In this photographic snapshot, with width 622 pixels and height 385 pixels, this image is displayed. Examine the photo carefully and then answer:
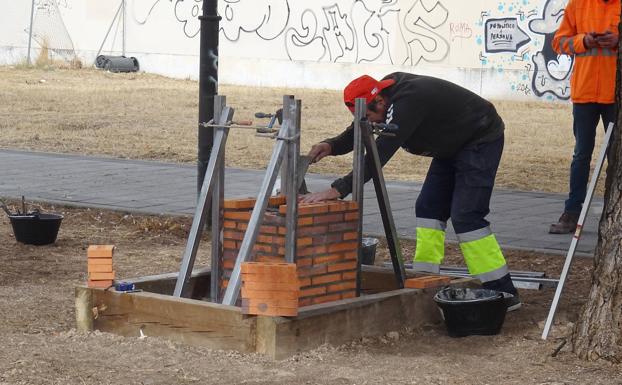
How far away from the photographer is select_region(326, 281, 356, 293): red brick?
6016 millimetres

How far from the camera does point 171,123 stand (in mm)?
17797

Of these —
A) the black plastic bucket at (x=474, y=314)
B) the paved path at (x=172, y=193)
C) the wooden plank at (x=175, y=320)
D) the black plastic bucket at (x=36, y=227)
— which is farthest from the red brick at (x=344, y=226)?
the black plastic bucket at (x=36, y=227)

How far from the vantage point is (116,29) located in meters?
29.6

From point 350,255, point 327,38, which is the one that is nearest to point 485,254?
point 350,255

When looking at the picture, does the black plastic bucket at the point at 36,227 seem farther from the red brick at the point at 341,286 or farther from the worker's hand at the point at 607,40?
the worker's hand at the point at 607,40

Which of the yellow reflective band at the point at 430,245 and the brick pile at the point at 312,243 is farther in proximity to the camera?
the yellow reflective band at the point at 430,245

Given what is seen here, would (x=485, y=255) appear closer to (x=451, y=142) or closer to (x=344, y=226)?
(x=451, y=142)

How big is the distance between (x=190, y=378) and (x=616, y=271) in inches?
78.2

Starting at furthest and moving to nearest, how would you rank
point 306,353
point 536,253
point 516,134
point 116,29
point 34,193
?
point 116,29 < point 516,134 < point 34,193 < point 536,253 < point 306,353

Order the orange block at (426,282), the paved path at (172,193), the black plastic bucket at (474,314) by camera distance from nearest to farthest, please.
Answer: the black plastic bucket at (474,314) < the orange block at (426,282) < the paved path at (172,193)

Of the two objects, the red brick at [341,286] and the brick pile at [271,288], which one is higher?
the brick pile at [271,288]

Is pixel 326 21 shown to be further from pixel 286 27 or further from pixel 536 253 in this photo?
pixel 536 253

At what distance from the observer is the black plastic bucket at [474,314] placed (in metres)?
5.79

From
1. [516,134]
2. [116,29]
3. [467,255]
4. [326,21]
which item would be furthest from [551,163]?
[116,29]
